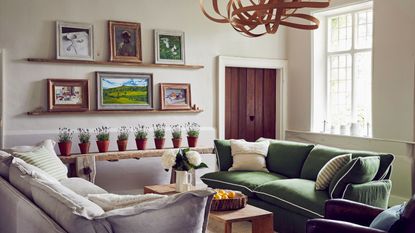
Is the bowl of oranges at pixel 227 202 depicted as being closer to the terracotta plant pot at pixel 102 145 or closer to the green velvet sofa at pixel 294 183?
the green velvet sofa at pixel 294 183

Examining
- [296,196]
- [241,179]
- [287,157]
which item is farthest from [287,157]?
[296,196]

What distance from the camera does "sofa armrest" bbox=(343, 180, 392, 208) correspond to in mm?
3836

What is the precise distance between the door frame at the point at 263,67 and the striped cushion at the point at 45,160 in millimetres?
2803

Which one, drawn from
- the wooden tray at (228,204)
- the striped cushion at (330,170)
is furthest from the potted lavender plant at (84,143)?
the striped cushion at (330,170)

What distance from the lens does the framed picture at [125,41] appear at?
226 inches

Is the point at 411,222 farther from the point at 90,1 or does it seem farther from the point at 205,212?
the point at 90,1

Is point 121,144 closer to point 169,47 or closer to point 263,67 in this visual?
point 169,47

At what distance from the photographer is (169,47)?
614 centimetres

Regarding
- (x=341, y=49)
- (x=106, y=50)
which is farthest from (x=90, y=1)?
(x=341, y=49)

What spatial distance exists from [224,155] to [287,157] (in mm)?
794

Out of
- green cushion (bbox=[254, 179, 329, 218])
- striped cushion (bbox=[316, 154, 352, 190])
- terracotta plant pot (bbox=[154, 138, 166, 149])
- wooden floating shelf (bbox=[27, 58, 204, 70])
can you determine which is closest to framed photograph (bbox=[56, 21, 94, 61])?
A: wooden floating shelf (bbox=[27, 58, 204, 70])

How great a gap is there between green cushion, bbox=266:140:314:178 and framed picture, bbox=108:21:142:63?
2.16 m

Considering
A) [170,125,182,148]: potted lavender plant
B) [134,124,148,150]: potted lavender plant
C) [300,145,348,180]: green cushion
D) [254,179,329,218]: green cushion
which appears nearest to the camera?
[254,179,329,218]: green cushion

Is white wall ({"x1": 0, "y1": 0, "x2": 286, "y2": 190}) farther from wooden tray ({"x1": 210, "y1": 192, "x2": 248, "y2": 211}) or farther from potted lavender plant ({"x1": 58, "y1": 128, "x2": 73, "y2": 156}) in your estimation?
wooden tray ({"x1": 210, "y1": 192, "x2": 248, "y2": 211})
